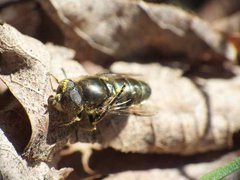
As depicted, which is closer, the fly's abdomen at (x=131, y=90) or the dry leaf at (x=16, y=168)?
the dry leaf at (x=16, y=168)

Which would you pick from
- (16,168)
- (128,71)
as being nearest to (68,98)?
(16,168)

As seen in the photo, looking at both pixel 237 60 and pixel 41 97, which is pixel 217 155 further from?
pixel 41 97

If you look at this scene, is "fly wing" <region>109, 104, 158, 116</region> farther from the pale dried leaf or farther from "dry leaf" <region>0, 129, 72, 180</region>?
"dry leaf" <region>0, 129, 72, 180</region>

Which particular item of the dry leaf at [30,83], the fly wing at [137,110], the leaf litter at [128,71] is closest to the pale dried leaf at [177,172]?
the leaf litter at [128,71]

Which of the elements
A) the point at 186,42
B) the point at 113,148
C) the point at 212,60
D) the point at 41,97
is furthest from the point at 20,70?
the point at 212,60

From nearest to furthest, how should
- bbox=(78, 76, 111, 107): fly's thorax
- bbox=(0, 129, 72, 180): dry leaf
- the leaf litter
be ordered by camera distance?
bbox=(0, 129, 72, 180): dry leaf, the leaf litter, bbox=(78, 76, 111, 107): fly's thorax

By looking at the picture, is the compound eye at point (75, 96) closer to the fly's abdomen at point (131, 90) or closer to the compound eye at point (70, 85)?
the compound eye at point (70, 85)

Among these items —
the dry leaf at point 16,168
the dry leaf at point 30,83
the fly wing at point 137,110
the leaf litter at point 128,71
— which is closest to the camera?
the dry leaf at point 16,168

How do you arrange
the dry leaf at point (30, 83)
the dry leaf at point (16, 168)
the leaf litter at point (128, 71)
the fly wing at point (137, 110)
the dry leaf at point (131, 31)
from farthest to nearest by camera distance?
the dry leaf at point (131, 31) → the fly wing at point (137, 110) → the leaf litter at point (128, 71) → the dry leaf at point (30, 83) → the dry leaf at point (16, 168)

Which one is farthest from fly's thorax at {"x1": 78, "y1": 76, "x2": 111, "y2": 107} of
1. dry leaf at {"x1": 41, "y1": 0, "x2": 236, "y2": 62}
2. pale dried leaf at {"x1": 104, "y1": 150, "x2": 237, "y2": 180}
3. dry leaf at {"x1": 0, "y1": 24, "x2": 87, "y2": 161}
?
dry leaf at {"x1": 41, "y1": 0, "x2": 236, "y2": 62}

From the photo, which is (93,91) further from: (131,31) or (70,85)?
(131,31)
